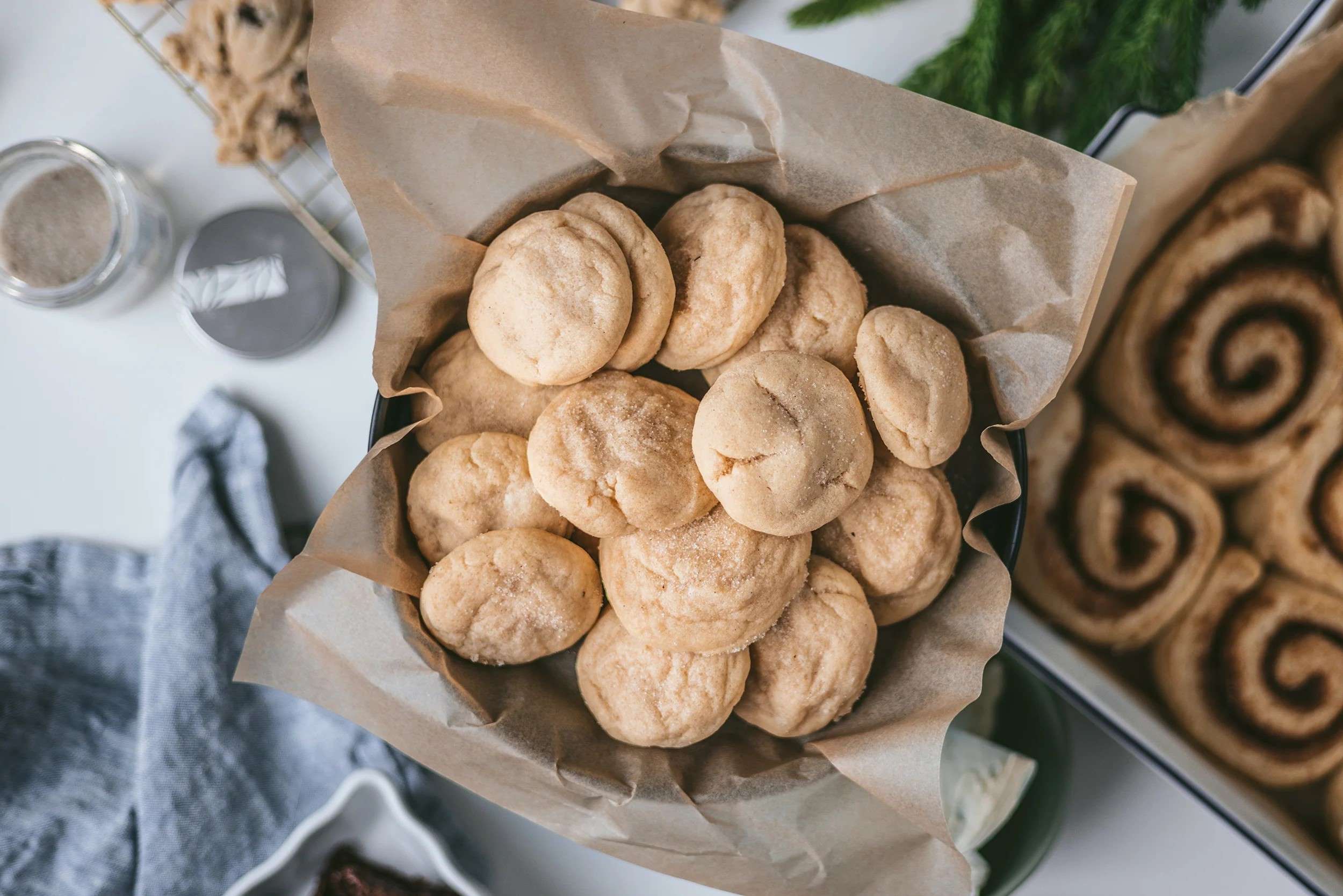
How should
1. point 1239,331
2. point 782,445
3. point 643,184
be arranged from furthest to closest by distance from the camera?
1. point 1239,331
2. point 643,184
3. point 782,445

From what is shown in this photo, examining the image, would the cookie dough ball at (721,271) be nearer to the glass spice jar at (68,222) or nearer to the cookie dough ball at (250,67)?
the cookie dough ball at (250,67)

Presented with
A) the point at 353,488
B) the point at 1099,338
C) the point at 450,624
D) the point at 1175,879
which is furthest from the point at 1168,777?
the point at 353,488

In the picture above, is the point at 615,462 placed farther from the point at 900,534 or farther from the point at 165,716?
the point at 165,716

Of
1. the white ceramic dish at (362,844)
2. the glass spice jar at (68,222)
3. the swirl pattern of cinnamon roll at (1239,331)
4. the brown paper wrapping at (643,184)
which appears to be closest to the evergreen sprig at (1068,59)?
the swirl pattern of cinnamon roll at (1239,331)

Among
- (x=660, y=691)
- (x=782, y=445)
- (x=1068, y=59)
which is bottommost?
(x=660, y=691)

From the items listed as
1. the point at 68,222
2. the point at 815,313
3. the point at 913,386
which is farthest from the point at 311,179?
the point at 913,386

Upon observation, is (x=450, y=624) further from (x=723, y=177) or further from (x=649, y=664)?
(x=723, y=177)

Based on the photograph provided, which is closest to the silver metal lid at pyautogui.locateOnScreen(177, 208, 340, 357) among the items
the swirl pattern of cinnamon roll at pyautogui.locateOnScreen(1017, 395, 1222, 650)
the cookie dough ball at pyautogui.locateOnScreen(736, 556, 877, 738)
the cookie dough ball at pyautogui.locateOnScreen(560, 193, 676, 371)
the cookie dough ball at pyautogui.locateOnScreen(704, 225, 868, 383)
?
the cookie dough ball at pyautogui.locateOnScreen(560, 193, 676, 371)
